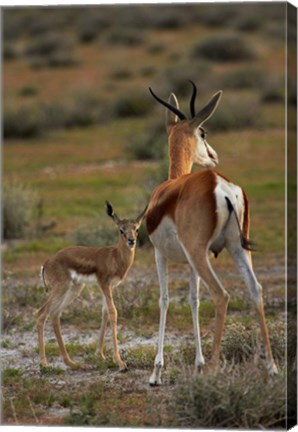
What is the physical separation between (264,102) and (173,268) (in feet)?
56.8

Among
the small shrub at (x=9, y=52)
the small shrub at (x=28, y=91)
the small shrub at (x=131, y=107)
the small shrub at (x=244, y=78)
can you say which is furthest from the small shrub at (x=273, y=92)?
the small shrub at (x=9, y=52)

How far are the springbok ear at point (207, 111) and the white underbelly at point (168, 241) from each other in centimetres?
96

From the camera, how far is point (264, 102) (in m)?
29.8

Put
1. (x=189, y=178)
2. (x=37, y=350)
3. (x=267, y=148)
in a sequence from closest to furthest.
→ 1. (x=189, y=178)
2. (x=37, y=350)
3. (x=267, y=148)

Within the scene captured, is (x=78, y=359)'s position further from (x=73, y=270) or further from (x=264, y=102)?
(x=264, y=102)

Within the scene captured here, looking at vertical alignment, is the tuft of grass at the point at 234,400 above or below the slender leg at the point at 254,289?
below

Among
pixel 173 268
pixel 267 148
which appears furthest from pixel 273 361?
pixel 267 148

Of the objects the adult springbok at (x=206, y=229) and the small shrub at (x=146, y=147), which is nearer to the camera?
the adult springbok at (x=206, y=229)

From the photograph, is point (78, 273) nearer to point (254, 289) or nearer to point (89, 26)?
point (254, 289)

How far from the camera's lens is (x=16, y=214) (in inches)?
623

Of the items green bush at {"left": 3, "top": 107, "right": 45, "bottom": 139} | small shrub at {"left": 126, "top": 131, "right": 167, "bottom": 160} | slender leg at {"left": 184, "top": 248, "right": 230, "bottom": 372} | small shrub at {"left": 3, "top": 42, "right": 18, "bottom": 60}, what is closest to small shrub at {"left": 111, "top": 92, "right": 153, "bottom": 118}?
green bush at {"left": 3, "top": 107, "right": 45, "bottom": 139}

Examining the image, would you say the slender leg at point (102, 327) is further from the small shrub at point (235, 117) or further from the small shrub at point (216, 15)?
the small shrub at point (216, 15)

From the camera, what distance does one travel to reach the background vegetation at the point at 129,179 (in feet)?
23.8

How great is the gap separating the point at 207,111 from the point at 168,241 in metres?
1.05
